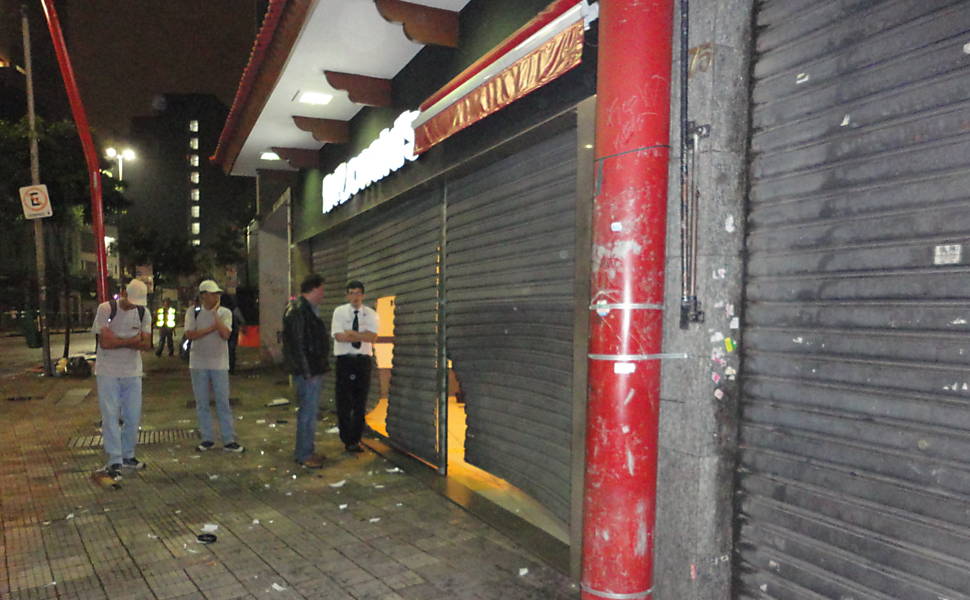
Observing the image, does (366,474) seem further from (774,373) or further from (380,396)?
(774,373)

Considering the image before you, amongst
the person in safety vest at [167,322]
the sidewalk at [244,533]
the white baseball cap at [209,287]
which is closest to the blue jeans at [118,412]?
the sidewalk at [244,533]

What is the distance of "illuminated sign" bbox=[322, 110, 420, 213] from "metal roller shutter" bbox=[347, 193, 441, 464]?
0.47 m

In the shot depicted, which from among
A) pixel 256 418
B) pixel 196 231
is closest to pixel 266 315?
pixel 256 418

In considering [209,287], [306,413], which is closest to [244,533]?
[306,413]

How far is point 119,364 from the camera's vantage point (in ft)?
20.9

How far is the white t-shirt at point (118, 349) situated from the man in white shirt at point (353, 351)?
2.02 m

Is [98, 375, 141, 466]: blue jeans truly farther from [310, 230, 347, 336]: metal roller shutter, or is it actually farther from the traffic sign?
the traffic sign

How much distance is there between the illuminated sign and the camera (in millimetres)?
7035

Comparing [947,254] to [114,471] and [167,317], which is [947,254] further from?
[167,317]

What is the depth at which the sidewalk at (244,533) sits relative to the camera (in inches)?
155

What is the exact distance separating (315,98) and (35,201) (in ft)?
29.0

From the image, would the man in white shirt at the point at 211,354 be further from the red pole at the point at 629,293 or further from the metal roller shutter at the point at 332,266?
the red pole at the point at 629,293

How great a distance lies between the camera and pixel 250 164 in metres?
13.0

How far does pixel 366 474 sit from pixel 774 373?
4838mm
